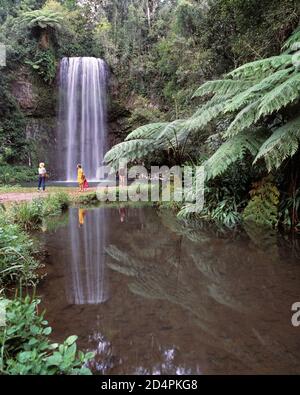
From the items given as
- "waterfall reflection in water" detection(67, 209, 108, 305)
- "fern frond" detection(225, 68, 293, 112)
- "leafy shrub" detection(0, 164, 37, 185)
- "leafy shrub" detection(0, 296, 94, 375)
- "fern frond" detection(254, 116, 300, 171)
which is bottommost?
"leafy shrub" detection(0, 296, 94, 375)

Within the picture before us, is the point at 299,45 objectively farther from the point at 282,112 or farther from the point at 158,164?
the point at 158,164

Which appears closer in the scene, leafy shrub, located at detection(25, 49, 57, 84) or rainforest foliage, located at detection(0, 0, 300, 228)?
rainforest foliage, located at detection(0, 0, 300, 228)

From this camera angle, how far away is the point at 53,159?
64.3ft

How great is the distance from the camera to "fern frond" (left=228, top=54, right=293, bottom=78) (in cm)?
596

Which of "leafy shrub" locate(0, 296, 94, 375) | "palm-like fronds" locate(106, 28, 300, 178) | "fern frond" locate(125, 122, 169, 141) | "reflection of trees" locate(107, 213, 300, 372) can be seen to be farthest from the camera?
"fern frond" locate(125, 122, 169, 141)

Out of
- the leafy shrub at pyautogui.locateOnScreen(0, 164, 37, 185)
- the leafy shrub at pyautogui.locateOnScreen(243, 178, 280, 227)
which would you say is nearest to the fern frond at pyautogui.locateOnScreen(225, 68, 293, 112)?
the leafy shrub at pyautogui.locateOnScreen(243, 178, 280, 227)

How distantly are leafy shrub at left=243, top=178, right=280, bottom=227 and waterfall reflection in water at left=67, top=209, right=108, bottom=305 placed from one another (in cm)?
264

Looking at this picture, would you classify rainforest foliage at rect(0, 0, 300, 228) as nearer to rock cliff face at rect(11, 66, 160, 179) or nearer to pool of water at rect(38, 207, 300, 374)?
rock cliff face at rect(11, 66, 160, 179)

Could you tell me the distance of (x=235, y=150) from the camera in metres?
6.22

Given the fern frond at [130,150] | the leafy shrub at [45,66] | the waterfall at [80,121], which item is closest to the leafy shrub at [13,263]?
the fern frond at [130,150]

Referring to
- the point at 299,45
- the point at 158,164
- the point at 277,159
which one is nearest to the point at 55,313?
the point at 277,159

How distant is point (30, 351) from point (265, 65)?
5684 millimetres

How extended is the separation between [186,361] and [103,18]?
23471mm

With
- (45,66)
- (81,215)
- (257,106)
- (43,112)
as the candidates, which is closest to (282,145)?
(257,106)
